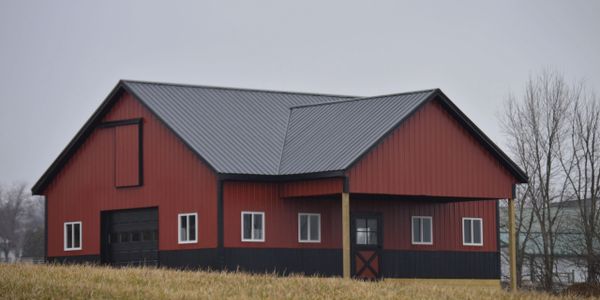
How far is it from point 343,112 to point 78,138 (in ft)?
32.7

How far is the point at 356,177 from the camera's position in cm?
4281

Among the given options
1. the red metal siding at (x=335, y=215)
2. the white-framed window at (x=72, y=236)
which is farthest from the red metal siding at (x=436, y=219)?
the white-framed window at (x=72, y=236)

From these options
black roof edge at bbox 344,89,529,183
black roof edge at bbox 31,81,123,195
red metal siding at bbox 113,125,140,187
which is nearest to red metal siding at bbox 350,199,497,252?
black roof edge at bbox 344,89,529,183

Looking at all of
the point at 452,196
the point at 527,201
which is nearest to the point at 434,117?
the point at 452,196

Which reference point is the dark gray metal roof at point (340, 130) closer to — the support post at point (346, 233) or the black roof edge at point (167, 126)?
the support post at point (346, 233)

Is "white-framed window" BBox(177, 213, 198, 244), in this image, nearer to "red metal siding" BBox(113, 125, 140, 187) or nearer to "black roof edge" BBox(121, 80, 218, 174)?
"black roof edge" BBox(121, 80, 218, 174)

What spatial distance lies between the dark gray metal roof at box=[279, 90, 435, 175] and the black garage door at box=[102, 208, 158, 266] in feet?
17.3

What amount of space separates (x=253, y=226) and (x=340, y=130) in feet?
15.5

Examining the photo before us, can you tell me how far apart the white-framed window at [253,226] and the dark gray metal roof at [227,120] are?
144 centimetres

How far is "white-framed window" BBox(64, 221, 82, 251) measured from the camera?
49406 millimetres

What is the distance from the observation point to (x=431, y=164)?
→ 45.2m

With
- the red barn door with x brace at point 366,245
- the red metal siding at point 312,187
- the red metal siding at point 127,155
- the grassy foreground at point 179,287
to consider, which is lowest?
the grassy foreground at point 179,287

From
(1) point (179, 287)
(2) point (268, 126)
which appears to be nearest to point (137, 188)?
(2) point (268, 126)

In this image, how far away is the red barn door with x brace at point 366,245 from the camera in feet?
152
